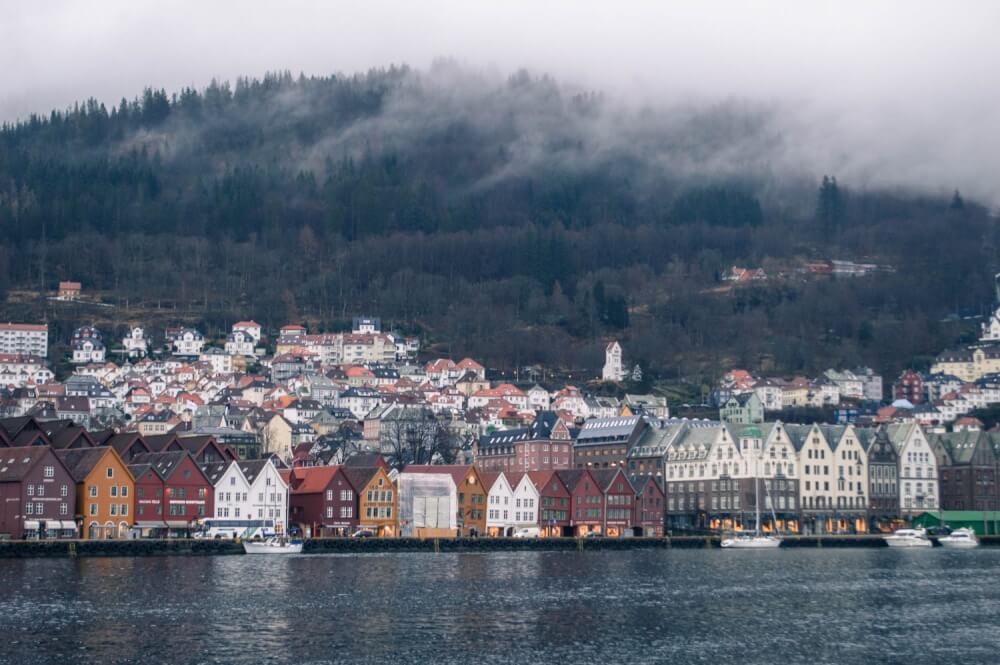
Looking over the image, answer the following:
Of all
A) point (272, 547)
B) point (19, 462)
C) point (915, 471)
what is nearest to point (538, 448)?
point (915, 471)

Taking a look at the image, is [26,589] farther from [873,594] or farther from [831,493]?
[831,493]

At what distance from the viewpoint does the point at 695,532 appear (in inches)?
5463

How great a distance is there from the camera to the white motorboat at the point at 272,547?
10431 cm

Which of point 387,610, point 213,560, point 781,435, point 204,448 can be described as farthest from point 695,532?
point 387,610

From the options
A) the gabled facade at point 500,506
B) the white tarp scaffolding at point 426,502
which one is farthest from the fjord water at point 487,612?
the gabled facade at point 500,506

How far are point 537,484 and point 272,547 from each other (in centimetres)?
3299

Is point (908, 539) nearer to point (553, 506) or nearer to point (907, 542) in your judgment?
point (907, 542)

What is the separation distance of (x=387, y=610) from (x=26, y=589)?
19.4 metres

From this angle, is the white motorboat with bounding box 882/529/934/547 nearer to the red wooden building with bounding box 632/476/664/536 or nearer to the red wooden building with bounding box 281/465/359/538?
the red wooden building with bounding box 632/476/664/536

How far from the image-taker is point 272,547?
105m

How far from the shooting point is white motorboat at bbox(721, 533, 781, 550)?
406 feet

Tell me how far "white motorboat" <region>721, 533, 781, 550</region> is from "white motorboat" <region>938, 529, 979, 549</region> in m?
17.9

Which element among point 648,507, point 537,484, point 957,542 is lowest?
point 957,542

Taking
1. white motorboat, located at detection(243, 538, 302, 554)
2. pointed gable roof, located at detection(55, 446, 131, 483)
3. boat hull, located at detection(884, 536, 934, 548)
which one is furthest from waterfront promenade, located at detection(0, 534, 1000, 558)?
pointed gable roof, located at detection(55, 446, 131, 483)
